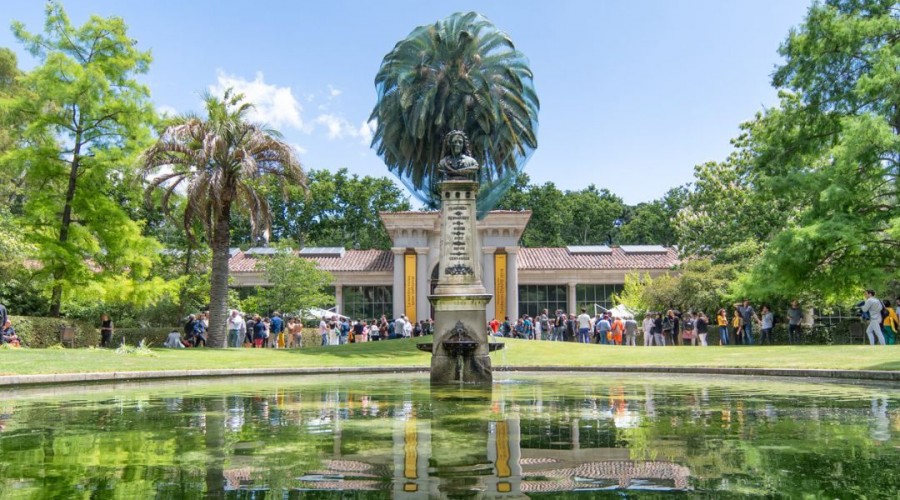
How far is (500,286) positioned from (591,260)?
9.16 metres

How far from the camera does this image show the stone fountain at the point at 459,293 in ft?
38.4

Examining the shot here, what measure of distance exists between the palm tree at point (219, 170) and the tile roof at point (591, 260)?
86.3 ft

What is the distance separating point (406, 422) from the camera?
6891 mm

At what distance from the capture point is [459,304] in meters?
11.9

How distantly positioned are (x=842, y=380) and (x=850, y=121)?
837 cm

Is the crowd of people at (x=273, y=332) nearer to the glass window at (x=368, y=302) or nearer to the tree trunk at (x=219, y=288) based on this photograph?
the tree trunk at (x=219, y=288)

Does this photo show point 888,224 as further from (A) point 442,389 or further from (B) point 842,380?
(A) point 442,389

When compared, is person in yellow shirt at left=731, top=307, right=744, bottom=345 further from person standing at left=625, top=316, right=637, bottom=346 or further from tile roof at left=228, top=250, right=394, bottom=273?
tile roof at left=228, top=250, right=394, bottom=273

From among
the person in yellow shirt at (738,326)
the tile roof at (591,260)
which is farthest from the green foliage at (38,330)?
the tile roof at (591,260)

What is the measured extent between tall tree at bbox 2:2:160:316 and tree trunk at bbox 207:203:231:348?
235cm

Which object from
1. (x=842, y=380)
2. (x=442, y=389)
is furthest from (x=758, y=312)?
(x=442, y=389)

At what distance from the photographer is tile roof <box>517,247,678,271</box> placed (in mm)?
50531

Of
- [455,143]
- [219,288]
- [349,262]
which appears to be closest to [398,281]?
[349,262]

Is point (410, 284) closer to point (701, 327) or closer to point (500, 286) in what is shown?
point (500, 286)
